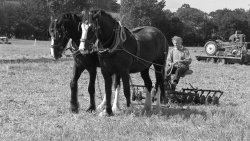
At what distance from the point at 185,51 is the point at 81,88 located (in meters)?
3.47

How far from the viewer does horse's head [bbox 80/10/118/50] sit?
6.87 meters

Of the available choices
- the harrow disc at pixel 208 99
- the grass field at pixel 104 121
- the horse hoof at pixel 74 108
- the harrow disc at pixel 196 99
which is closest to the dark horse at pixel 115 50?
the horse hoof at pixel 74 108

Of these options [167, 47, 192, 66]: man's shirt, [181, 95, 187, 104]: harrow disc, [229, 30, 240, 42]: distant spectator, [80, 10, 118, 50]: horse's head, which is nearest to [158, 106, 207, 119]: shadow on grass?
[181, 95, 187, 104]: harrow disc

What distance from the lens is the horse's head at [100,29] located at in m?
6.87

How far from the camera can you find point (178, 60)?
9648mm

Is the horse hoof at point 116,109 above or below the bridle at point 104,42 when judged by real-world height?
below

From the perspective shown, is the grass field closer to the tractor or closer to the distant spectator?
the tractor

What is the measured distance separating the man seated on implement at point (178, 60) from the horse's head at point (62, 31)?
123 inches

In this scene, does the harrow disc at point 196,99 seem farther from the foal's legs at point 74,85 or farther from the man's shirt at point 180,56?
the foal's legs at point 74,85

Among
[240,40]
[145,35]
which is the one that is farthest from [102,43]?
[240,40]

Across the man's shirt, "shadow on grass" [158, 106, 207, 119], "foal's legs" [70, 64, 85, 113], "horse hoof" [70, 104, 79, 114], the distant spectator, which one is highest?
the distant spectator

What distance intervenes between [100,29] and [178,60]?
10.1ft

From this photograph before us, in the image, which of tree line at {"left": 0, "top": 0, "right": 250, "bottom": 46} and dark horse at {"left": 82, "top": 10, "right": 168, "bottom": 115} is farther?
tree line at {"left": 0, "top": 0, "right": 250, "bottom": 46}

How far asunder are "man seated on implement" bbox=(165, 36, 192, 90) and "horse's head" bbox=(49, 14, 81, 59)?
3.12 metres
